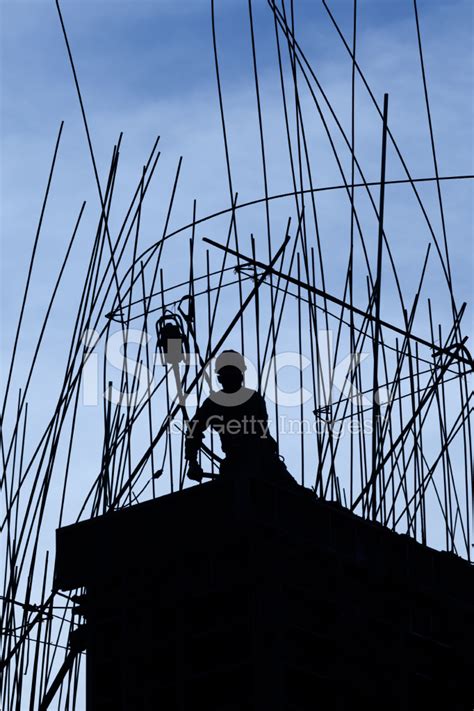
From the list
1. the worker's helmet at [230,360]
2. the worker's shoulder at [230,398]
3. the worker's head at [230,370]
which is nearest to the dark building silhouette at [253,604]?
the worker's shoulder at [230,398]

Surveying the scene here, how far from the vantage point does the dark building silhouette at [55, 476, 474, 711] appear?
7.80 m

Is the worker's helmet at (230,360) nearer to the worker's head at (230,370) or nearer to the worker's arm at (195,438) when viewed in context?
the worker's head at (230,370)

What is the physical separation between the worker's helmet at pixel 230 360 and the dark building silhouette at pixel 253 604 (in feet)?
4.79

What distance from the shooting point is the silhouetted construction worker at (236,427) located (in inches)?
339

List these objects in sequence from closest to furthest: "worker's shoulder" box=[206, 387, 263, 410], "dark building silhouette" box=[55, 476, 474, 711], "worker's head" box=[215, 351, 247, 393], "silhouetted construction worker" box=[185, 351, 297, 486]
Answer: "dark building silhouette" box=[55, 476, 474, 711]
"silhouetted construction worker" box=[185, 351, 297, 486]
"worker's shoulder" box=[206, 387, 263, 410]
"worker's head" box=[215, 351, 247, 393]

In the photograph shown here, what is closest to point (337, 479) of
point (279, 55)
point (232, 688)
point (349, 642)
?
point (349, 642)

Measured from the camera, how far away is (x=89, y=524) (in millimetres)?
8508

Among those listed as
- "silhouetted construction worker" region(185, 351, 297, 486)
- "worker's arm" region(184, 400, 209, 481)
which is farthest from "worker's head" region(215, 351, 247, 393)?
"worker's arm" region(184, 400, 209, 481)

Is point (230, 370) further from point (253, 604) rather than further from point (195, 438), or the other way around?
point (253, 604)

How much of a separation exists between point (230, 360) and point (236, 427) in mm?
585

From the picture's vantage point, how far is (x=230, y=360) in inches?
366

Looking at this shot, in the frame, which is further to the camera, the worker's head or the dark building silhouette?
the worker's head

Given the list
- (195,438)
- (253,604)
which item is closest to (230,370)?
(195,438)

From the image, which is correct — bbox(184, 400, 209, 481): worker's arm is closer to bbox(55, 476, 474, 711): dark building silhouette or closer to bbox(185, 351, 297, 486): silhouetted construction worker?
bbox(185, 351, 297, 486): silhouetted construction worker
